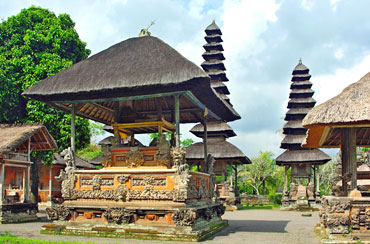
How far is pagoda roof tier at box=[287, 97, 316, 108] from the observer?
1247 inches

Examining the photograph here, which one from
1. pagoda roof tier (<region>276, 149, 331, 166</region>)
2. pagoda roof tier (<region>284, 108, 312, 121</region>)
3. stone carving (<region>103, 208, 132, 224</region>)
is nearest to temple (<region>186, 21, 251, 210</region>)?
pagoda roof tier (<region>276, 149, 331, 166</region>)

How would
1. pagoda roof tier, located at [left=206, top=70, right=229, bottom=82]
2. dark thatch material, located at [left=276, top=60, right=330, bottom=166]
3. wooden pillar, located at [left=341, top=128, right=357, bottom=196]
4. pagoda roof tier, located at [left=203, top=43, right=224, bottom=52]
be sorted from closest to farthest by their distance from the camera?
wooden pillar, located at [left=341, top=128, right=357, bottom=196], dark thatch material, located at [left=276, top=60, right=330, bottom=166], pagoda roof tier, located at [left=206, top=70, right=229, bottom=82], pagoda roof tier, located at [left=203, top=43, right=224, bottom=52]

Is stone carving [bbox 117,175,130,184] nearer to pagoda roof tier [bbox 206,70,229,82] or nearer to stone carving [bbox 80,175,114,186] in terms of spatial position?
stone carving [bbox 80,175,114,186]

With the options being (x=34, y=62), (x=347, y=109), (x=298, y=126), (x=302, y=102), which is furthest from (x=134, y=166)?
(x=302, y=102)

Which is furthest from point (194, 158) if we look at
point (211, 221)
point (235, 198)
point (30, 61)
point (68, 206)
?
point (68, 206)

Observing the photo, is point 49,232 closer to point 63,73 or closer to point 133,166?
point 133,166

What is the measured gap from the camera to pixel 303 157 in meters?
29.4

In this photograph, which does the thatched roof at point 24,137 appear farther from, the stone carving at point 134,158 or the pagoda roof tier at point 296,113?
the pagoda roof tier at point 296,113

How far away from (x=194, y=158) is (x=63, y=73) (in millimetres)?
16991

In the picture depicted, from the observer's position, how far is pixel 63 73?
13.0m

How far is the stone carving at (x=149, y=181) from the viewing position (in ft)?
36.6

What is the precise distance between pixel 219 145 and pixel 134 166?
18.5 m

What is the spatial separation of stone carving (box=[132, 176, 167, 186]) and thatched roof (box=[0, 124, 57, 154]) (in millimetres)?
6797

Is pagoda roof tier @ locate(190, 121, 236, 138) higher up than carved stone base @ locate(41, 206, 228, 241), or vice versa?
pagoda roof tier @ locate(190, 121, 236, 138)
